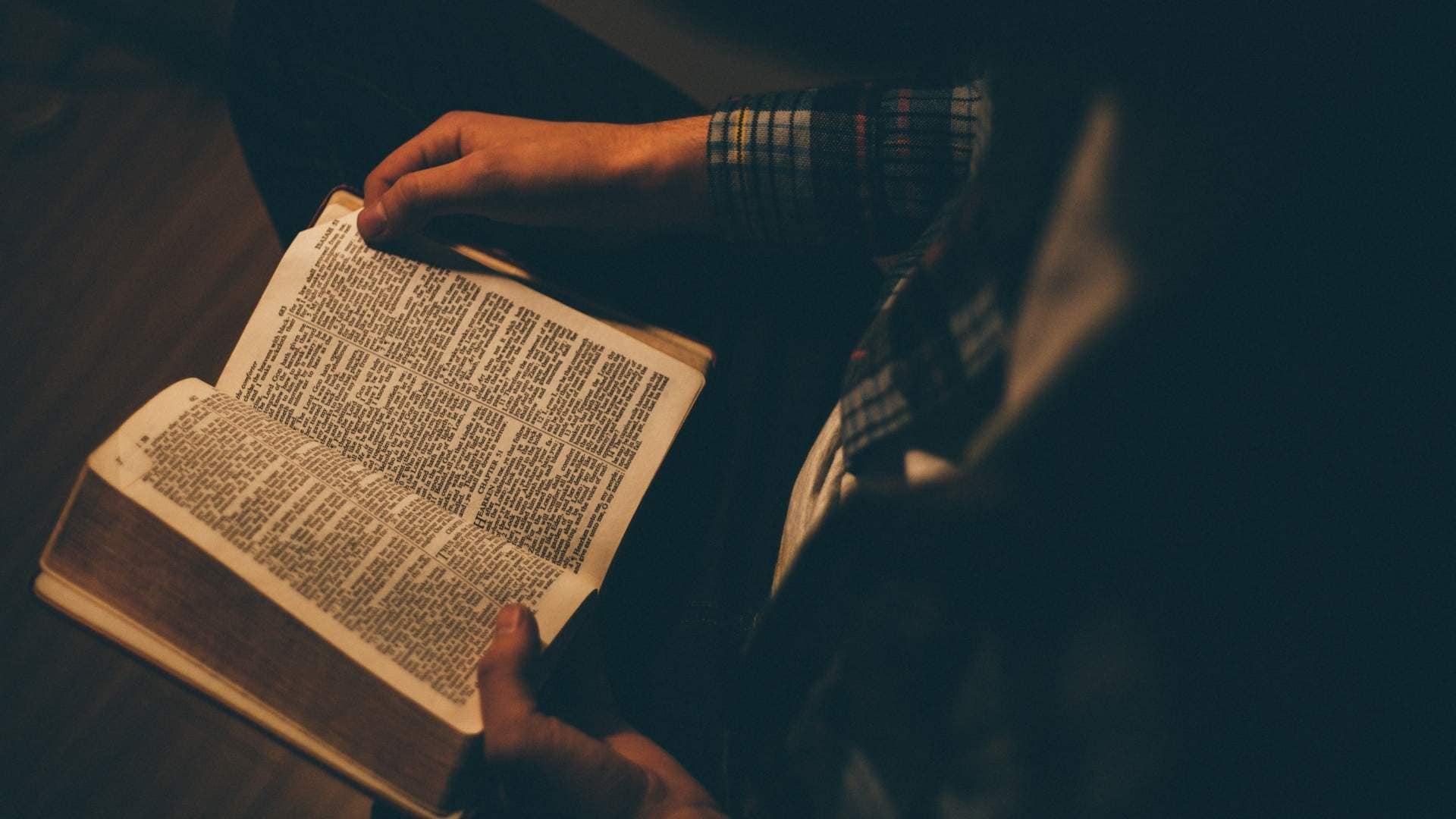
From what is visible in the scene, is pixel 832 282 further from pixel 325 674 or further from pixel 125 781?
pixel 125 781

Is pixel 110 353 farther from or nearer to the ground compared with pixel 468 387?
nearer to the ground

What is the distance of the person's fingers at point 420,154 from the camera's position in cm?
57

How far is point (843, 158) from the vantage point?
1.75 feet

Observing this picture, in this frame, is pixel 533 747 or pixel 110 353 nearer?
pixel 533 747

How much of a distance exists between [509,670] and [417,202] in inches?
13.7

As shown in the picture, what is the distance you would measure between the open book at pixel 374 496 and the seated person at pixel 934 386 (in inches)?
1.7

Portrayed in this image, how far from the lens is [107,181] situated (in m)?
0.93

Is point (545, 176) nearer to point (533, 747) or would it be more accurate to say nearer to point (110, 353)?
point (533, 747)

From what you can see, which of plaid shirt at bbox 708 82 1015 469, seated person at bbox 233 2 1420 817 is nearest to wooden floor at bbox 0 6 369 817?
seated person at bbox 233 2 1420 817

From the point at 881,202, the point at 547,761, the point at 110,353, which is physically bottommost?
the point at 110,353

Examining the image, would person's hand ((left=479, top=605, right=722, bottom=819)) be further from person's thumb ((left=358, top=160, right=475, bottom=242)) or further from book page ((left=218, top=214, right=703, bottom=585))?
person's thumb ((left=358, top=160, right=475, bottom=242))

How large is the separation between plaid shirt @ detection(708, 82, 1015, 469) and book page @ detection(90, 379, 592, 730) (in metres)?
0.25

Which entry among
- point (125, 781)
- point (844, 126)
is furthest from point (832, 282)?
point (125, 781)

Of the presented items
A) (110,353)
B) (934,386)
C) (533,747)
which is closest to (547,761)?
(533,747)
